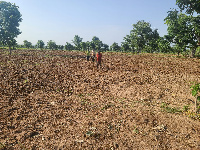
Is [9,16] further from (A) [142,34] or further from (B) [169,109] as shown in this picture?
(B) [169,109]

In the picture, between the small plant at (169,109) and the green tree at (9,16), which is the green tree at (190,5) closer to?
the small plant at (169,109)

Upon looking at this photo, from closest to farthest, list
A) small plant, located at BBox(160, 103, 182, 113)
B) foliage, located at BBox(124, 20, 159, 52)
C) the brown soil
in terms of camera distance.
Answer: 1. the brown soil
2. small plant, located at BBox(160, 103, 182, 113)
3. foliage, located at BBox(124, 20, 159, 52)

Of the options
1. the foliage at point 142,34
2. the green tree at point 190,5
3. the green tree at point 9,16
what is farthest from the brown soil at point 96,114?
the green tree at point 9,16

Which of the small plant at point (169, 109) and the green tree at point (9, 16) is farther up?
the green tree at point (9, 16)

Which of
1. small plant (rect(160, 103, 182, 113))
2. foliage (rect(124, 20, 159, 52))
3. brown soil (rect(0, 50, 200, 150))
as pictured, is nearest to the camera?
brown soil (rect(0, 50, 200, 150))

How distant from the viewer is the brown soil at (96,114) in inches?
202

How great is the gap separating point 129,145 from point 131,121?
56.8 inches

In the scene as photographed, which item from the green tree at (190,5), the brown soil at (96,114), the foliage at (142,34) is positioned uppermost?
the foliage at (142,34)

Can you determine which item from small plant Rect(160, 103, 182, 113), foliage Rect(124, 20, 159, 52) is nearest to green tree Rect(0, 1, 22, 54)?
foliage Rect(124, 20, 159, 52)

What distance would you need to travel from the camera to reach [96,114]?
22.6ft

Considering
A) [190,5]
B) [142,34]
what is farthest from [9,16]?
[190,5]

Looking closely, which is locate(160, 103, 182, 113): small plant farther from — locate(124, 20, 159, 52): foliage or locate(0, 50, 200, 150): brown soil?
locate(124, 20, 159, 52): foliage

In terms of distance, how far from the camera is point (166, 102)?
26.6 feet

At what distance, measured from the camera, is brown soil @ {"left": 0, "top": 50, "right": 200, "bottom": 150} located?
5121mm
